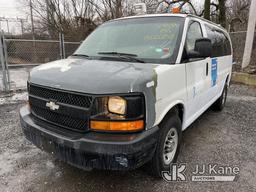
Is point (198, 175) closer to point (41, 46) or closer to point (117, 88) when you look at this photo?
point (117, 88)

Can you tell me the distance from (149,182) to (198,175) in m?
0.68

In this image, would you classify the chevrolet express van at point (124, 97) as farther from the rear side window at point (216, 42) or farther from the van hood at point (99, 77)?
the rear side window at point (216, 42)

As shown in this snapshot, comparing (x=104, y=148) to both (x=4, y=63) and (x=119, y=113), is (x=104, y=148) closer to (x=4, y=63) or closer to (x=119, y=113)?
(x=119, y=113)

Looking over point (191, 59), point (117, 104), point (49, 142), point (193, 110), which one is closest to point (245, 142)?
point (193, 110)

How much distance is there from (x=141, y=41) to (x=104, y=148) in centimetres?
163

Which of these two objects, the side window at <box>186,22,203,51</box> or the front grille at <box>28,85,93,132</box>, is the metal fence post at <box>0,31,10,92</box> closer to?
the front grille at <box>28,85,93,132</box>

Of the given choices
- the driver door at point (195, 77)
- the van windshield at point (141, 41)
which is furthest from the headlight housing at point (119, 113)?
the driver door at point (195, 77)

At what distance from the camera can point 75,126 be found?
82.9 inches

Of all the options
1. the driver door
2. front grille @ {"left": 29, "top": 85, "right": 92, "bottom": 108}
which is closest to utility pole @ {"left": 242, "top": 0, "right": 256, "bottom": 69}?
the driver door

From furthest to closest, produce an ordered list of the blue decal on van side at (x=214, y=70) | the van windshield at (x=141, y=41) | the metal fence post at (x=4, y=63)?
the metal fence post at (x=4, y=63), the blue decal on van side at (x=214, y=70), the van windshield at (x=141, y=41)

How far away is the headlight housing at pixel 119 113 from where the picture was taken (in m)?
1.89

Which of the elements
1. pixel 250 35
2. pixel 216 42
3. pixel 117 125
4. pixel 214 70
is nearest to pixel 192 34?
pixel 214 70

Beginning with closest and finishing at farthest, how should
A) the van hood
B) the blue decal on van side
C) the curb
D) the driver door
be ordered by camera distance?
the van hood
the driver door
the blue decal on van side
the curb

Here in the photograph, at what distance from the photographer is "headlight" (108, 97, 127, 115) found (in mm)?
1893
